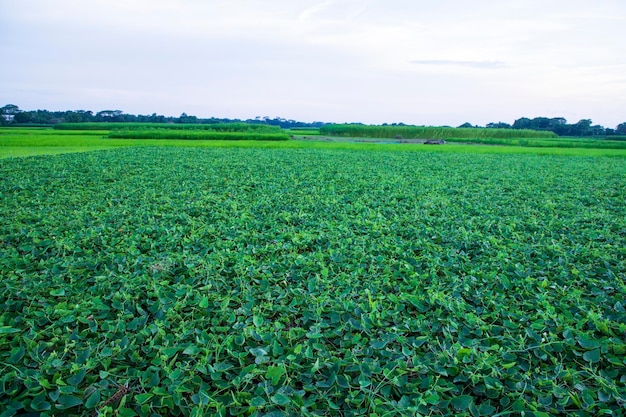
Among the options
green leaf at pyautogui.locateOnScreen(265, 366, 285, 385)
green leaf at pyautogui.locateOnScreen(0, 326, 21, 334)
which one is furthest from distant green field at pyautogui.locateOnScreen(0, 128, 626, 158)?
green leaf at pyautogui.locateOnScreen(265, 366, 285, 385)

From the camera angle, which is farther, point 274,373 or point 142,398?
point 274,373

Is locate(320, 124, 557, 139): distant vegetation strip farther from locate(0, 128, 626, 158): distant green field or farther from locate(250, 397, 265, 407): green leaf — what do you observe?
locate(250, 397, 265, 407): green leaf

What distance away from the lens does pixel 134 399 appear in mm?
1724

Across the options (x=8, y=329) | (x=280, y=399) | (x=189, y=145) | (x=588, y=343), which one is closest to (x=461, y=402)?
(x=280, y=399)

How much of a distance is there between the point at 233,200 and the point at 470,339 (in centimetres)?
460

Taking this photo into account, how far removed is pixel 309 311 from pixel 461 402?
3.44 ft

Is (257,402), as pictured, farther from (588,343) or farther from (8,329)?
(588,343)

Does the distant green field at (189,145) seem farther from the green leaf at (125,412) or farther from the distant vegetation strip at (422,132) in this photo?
the green leaf at (125,412)

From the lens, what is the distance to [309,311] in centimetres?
244

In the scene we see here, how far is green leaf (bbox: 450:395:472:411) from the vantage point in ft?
5.44

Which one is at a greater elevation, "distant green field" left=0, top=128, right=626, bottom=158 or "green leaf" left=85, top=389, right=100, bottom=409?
"distant green field" left=0, top=128, right=626, bottom=158

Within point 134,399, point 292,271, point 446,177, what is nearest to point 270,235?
point 292,271

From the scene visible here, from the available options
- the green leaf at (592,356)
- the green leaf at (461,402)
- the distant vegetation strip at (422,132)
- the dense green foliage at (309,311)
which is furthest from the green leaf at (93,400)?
the distant vegetation strip at (422,132)

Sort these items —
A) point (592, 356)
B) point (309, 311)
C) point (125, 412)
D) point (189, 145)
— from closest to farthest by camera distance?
point (125, 412)
point (592, 356)
point (309, 311)
point (189, 145)
